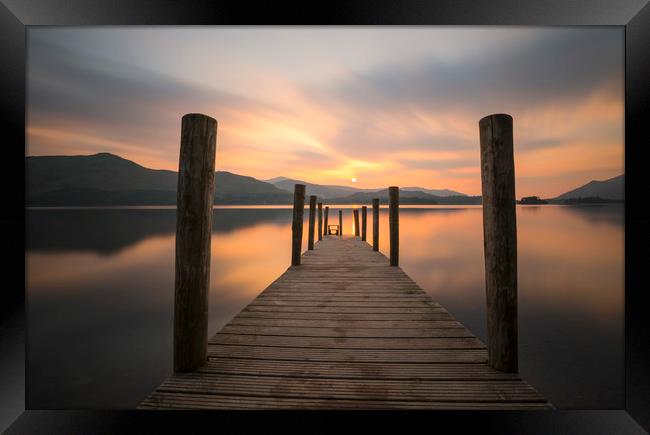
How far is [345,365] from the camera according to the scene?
220cm

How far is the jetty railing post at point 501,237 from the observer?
2.02m

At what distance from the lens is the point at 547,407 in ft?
5.80

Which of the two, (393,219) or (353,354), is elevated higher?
(393,219)

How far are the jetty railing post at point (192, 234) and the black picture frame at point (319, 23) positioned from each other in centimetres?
50

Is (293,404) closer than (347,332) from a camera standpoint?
Yes

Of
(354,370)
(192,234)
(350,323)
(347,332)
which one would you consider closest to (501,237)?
(354,370)

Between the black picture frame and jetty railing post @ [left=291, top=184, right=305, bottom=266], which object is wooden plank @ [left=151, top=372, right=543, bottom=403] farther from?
jetty railing post @ [left=291, top=184, right=305, bottom=266]

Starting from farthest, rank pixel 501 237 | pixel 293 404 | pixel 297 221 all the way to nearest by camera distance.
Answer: pixel 297 221 < pixel 501 237 < pixel 293 404

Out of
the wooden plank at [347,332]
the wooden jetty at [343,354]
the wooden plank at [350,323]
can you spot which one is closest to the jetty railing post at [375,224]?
the wooden plank at [350,323]

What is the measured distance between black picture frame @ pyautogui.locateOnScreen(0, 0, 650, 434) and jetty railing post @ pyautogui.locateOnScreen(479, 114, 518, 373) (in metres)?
0.47

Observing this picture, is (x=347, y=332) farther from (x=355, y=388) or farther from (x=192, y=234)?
(x=192, y=234)

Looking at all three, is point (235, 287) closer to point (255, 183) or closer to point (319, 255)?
point (319, 255)

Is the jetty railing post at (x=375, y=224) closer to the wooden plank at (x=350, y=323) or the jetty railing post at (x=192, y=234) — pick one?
the wooden plank at (x=350, y=323)

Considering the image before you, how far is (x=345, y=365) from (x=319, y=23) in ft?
8.45
